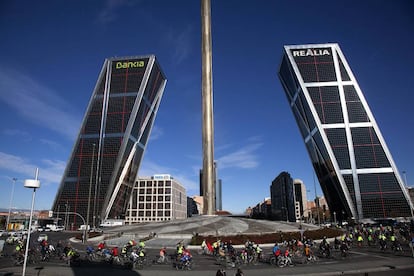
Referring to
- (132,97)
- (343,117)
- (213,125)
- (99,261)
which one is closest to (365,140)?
(343,117)

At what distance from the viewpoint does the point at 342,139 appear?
9544 centimetres

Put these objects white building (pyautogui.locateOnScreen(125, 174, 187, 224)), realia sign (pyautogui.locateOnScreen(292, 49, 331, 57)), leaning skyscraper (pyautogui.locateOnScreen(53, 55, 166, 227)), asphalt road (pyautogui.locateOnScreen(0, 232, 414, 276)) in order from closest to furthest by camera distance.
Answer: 1. asphalt road (pyautogui.locateOnScreen(0, 232, 414, 276))
2. leaning skyscraper (pyautogui.locateOnScreen(53, 55, 166, 227))
3. realia sign (pyautogui.locateOnScreen(292, 49, 331, 57))
4. white building (pyautogui.locateOnScreen(125, 174, 187, 224))

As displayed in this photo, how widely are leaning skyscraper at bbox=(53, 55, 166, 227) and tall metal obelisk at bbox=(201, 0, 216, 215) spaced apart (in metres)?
31.2

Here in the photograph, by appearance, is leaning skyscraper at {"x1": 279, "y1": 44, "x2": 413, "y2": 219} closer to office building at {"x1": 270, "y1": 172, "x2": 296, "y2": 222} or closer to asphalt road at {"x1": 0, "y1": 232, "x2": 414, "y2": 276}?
office building at {"x1": 270, "y1": 172, "x2": 296, "y2": 222}

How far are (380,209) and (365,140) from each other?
23.7 m

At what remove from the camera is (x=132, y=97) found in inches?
4058

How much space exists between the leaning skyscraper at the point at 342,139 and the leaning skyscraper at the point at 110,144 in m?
62.1

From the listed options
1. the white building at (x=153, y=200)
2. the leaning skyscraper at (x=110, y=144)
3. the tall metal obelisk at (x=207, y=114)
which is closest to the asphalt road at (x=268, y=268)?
the tall metal obelisk at (x=207, y=114)

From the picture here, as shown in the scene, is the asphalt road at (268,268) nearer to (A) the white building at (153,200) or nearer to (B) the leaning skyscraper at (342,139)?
(B) the leaning skyscraper at (342,139)

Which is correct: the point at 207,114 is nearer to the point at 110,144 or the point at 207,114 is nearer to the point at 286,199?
the point at 110,144

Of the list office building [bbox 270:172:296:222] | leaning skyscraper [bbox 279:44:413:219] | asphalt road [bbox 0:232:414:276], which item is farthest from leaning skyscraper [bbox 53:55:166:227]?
office building [bbox 270:172:296:222]

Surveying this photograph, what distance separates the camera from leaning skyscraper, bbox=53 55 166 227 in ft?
309

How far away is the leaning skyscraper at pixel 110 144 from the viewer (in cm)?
9419

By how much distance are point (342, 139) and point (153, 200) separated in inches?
3680
